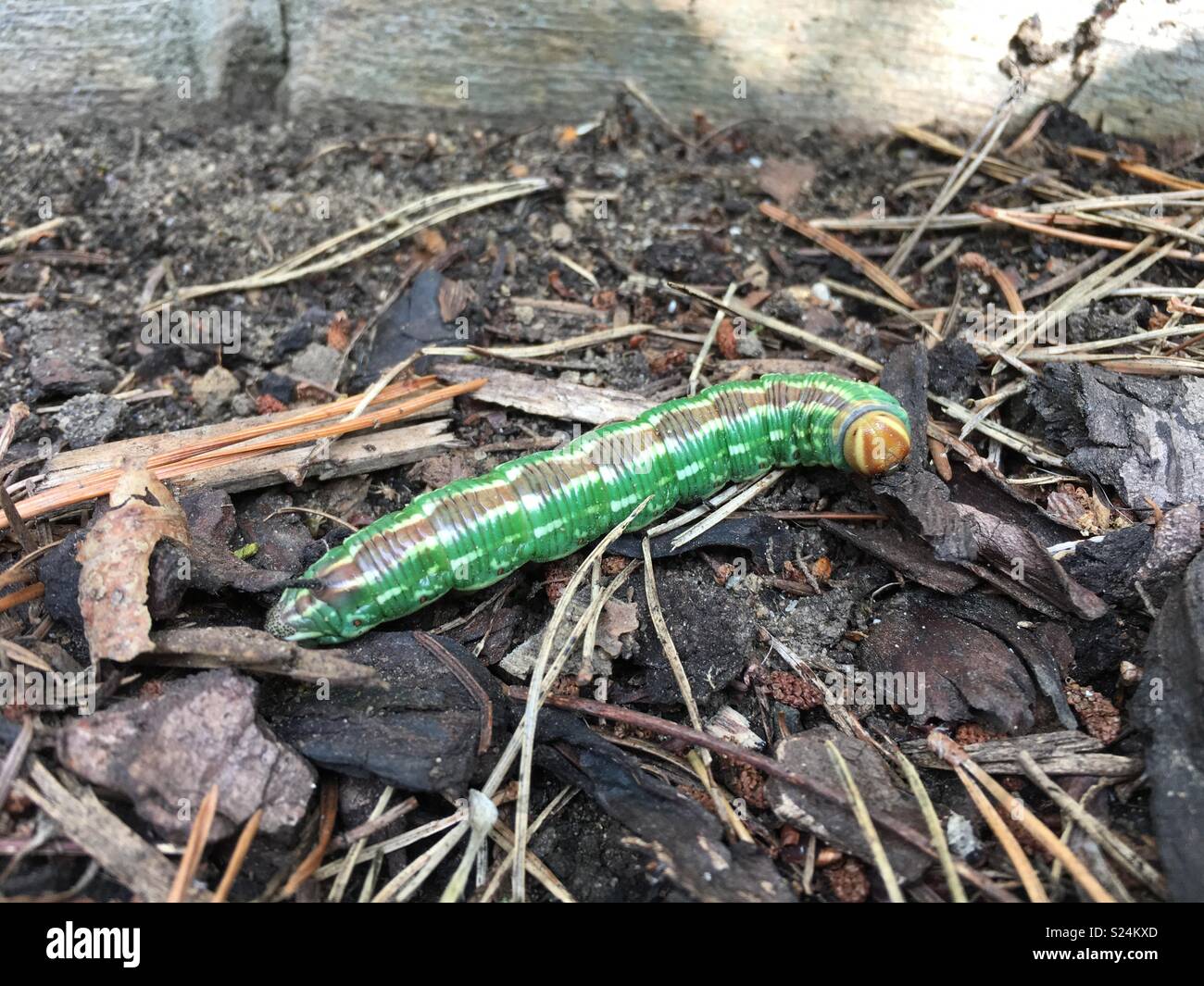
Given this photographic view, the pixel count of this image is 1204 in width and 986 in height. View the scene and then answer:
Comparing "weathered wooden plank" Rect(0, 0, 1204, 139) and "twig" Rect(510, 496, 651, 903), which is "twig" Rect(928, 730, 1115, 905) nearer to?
"twig" Rect(510, 496, 651, 903)

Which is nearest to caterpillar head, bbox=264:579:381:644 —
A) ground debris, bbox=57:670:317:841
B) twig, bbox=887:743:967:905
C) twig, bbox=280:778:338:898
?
ground debris, bbox=57:670:317:841

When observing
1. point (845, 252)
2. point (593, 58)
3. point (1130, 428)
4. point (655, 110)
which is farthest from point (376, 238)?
point (1130, 428)

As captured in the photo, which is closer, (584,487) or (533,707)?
(533,707)

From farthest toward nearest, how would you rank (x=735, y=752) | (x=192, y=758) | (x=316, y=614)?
(x=316, y=614)
(x=735, y=752)
(x=192, y=758)

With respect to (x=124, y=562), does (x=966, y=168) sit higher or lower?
higher

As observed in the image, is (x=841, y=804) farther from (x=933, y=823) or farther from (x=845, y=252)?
(x=845, y=252)

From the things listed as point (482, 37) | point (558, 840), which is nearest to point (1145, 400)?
point (558, 840)

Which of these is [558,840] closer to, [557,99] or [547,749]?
[547,749]
